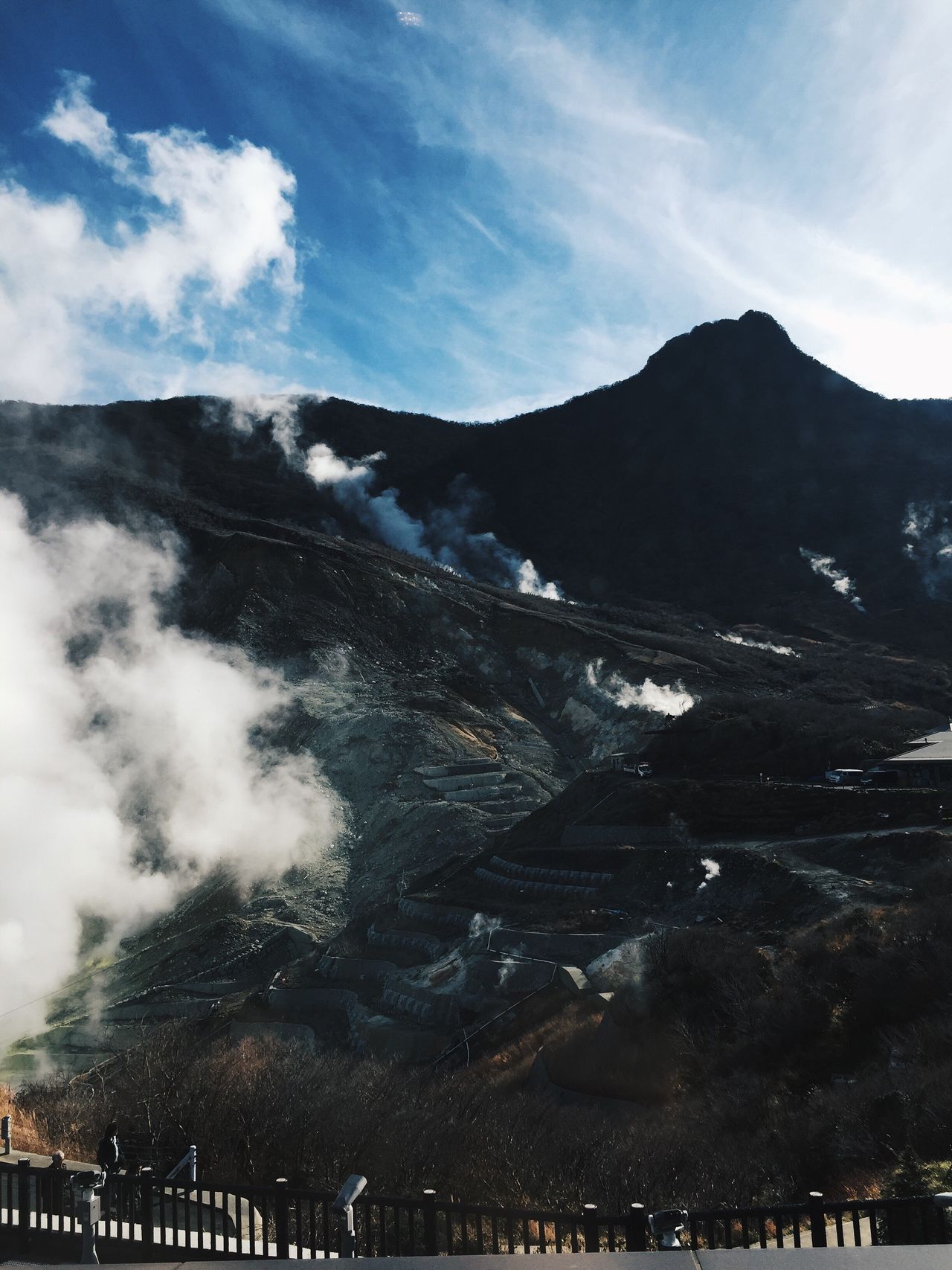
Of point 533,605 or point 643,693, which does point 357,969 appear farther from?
point 533,605

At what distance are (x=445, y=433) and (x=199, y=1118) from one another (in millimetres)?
149306

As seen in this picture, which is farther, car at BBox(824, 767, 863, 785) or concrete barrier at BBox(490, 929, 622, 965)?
car at BBox(824, 767, 863, 785)

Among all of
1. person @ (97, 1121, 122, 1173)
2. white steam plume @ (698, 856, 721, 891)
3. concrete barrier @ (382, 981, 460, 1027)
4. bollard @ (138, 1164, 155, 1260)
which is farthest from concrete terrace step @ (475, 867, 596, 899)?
bollard @ (138, 1164, 155, 1260)

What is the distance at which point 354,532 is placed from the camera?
12275 centimetres

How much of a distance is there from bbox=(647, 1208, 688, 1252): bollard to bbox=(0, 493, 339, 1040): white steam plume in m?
38.8

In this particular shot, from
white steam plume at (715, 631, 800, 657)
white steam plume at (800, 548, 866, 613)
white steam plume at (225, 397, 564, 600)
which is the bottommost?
white steam plume at (715, 631, 800, 657)

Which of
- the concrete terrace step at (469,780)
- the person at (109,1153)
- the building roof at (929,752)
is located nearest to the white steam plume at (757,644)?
the concrete terrace step at (469,780)

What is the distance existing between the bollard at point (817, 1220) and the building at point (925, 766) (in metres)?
34.8

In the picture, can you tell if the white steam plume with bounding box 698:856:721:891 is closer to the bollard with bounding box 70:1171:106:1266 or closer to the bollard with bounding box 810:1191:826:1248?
the bollard with bounding box 810:1191:826:1248

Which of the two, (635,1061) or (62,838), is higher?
(62,838)

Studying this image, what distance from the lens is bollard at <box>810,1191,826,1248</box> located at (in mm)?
6176

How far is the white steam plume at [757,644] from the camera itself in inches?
3711

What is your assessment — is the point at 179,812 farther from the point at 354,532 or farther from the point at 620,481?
the point at 620,481

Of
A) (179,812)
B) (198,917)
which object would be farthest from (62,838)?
(198,917)
